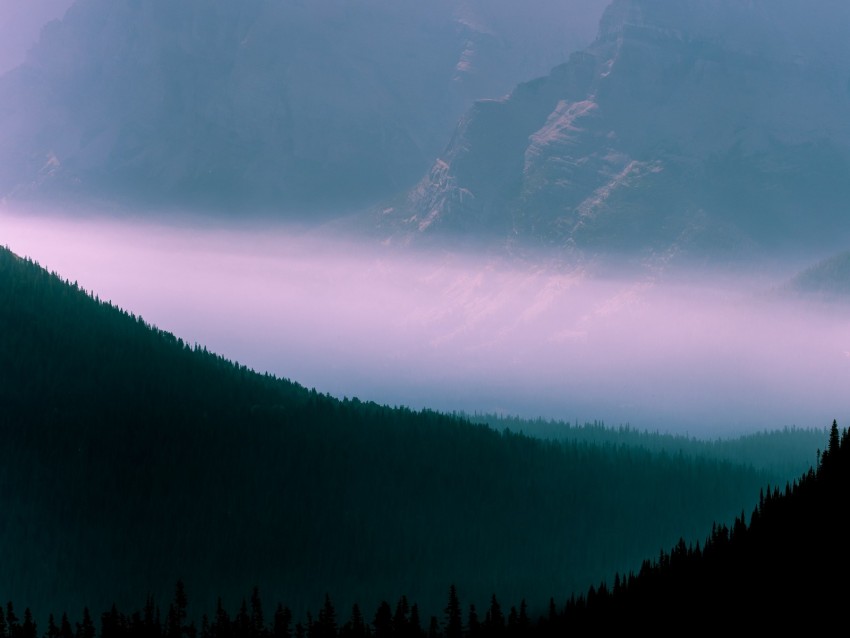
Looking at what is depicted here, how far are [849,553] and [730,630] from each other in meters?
15.7

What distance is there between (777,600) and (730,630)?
641 cm

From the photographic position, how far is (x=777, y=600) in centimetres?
19988

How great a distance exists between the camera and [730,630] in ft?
652

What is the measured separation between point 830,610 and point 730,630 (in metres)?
13.8

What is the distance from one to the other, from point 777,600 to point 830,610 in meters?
11.5

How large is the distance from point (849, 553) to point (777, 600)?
9.60 m

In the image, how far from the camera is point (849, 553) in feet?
649

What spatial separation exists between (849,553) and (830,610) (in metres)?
11.0
